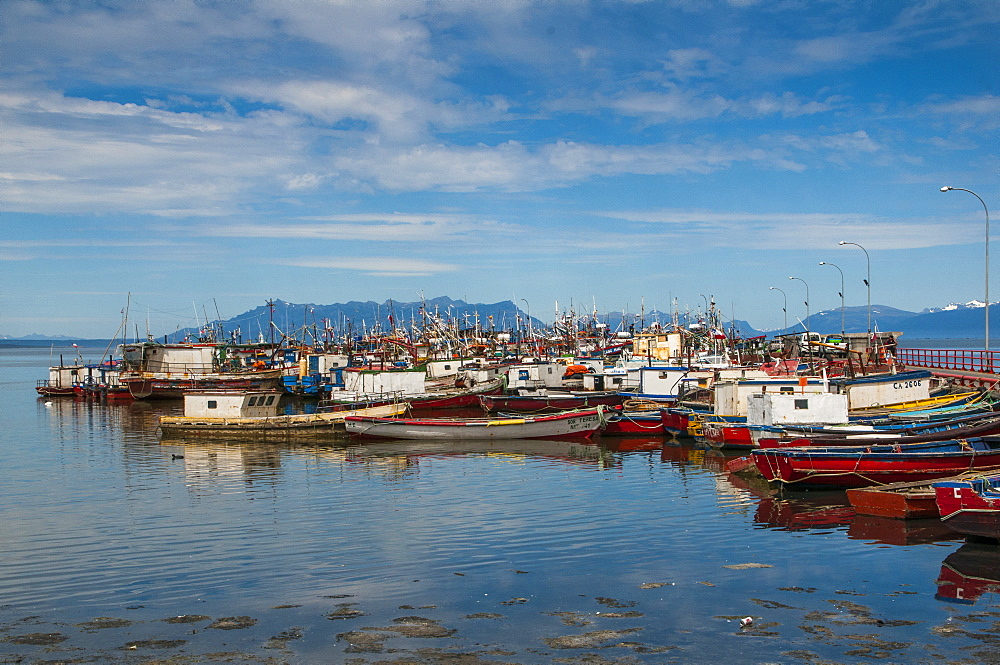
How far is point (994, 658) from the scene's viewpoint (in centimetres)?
1522

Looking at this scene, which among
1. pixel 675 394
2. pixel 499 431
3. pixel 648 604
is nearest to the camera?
pixel 648 604

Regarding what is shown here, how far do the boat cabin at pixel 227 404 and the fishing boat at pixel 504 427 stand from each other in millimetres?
10207

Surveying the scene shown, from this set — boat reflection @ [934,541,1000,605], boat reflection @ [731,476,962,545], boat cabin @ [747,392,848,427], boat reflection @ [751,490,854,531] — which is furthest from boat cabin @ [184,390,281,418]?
boat reflection @ [934,541,1000,605]

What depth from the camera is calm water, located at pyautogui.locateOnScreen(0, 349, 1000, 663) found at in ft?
53.8

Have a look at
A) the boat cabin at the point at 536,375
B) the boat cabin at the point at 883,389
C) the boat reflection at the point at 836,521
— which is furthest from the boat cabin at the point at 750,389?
the boat cabin at the point at 536,375

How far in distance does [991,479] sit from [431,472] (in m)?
23.6

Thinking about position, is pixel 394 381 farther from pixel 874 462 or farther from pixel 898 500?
pixel 898 500

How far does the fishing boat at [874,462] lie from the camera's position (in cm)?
3005

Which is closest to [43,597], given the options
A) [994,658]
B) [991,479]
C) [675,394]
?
[994,658]

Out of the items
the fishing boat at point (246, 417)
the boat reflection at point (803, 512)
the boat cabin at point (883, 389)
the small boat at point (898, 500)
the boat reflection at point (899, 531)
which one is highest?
the boat cabin at point (883, 389)

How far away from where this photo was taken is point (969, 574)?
20.8 meters

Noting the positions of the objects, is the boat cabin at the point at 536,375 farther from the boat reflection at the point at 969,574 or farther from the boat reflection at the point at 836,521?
the boat reflection at the point at 969,574

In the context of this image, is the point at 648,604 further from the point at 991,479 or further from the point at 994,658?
the point at 991,479

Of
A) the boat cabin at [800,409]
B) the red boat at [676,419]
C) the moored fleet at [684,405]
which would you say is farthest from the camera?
the red boat at [676,419]
